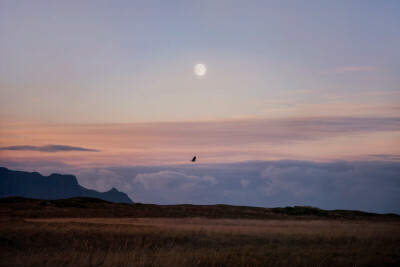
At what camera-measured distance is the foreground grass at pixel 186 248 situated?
16.4m

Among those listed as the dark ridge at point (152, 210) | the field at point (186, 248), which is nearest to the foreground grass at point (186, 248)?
the field at point (186, 248)

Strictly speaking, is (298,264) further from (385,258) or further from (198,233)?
(198,233)

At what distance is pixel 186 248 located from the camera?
2175cm

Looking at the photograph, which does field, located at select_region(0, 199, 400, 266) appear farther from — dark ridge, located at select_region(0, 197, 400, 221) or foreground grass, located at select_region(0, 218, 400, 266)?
dark ridge, located at select_region(0, 197, 400, 221)

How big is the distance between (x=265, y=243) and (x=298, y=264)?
6.82 m

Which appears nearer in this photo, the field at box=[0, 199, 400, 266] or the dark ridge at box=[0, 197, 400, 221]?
the field at box=[0, 199, 400, 266]

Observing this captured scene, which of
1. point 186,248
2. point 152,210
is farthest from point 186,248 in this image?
point 152,210

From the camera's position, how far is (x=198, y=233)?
2659 cm

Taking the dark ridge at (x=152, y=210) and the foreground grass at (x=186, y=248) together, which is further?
the dark ridge at (x=152, y=210)

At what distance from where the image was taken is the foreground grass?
16.4m

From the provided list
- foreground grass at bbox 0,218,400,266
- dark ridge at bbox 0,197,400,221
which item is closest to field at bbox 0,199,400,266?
foreground grass at bbox 0,218,400,266

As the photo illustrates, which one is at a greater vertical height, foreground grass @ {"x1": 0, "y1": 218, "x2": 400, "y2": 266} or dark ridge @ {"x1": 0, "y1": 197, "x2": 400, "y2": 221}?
dark ridge @ {"x1": 0, "y1": 197, "x2": 400, "y2": 221}

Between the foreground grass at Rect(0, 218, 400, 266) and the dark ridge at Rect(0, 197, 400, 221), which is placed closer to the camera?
the foreground grass at Rect(0, 218, 400, 266)

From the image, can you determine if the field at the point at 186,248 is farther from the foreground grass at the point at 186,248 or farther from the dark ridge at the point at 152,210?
the dark ridge at the point at 152,210
